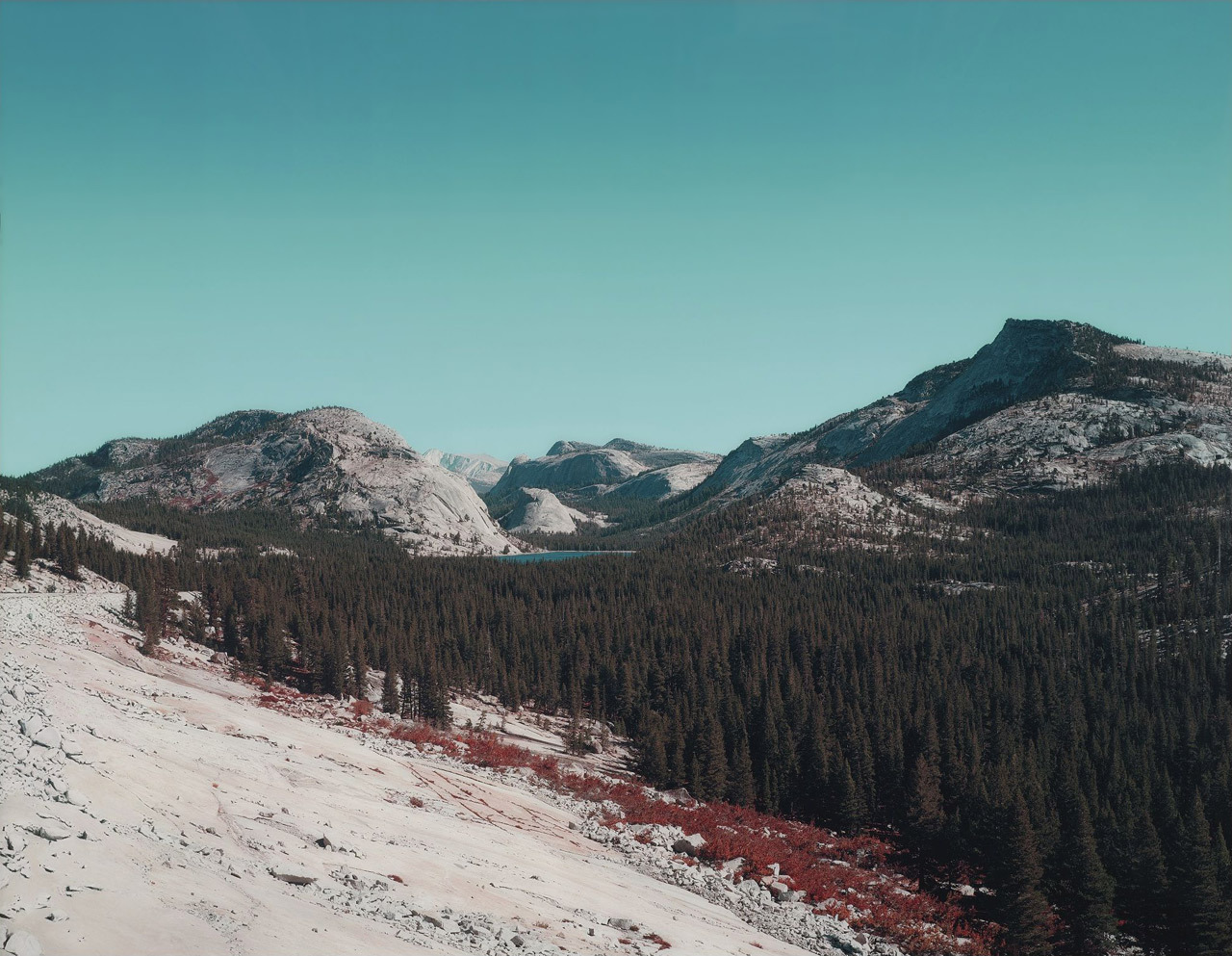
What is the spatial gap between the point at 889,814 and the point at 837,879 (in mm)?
31114

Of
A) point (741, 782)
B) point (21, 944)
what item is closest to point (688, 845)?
point (741, 782)

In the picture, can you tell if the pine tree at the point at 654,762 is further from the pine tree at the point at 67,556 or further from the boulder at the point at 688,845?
the pine tree at the point at 67,556

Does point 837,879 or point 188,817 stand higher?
point 188,817

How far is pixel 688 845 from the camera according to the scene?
55219mm

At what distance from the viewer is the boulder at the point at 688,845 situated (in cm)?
5478

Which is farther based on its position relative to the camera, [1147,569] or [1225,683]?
[1147,569]

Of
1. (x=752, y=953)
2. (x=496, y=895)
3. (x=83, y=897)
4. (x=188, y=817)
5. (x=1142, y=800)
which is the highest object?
(x=83, y=897)

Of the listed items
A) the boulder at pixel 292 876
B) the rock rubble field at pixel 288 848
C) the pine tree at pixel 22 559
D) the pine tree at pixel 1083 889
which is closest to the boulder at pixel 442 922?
the rock rubble field at pixel 288 848

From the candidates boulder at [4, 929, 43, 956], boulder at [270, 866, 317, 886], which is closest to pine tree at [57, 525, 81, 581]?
boulder at [270, 866, 317, 886]

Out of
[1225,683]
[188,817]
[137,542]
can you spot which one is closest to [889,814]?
[1225,683]

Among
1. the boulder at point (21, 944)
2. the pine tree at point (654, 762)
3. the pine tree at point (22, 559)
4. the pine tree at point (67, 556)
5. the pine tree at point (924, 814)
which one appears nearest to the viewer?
the boulder at point (21, 944)

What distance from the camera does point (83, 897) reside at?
66.4ft

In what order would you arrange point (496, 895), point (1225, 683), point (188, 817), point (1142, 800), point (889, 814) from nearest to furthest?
point (188, 817)
point (496, 895)
point (1142, 800)
point (889, 814)
point (1225, 683)

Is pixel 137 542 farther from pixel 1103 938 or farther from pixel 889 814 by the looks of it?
pixel 1103 938
